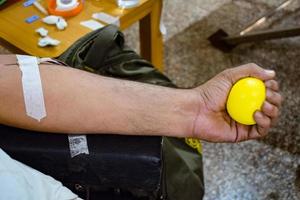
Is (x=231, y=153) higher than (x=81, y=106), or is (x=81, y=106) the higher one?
(x=81, y=106)

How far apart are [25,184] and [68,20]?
0.65m

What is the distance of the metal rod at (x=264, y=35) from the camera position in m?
1.68

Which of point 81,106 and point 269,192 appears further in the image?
point 269,192

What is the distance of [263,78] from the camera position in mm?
827

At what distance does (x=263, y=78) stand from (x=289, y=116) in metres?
0.77

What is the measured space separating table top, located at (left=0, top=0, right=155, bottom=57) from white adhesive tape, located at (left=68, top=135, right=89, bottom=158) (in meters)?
0.41

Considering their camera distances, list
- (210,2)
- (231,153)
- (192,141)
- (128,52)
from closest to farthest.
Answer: (192,141) < (128,52) < (231,153) < (210,2)

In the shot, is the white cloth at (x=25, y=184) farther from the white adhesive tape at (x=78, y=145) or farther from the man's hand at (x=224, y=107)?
the man's hand at (x=224, y=107)

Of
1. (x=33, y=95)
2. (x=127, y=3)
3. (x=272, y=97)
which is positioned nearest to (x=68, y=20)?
(x=127, y=3)

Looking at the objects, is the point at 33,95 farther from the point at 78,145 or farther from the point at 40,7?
the point at 40,7

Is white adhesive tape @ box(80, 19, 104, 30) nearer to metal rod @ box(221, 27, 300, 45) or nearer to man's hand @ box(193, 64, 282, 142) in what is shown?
man's hand @ box(193, 64, 282, 142)

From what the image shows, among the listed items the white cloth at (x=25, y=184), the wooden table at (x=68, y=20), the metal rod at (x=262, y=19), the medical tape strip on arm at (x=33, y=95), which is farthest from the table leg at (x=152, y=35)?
the white cloth at (x=25, y=184)

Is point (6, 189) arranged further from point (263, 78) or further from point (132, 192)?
point (263, 78)

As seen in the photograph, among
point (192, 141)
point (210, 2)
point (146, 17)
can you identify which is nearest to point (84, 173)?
point (192, 141)
